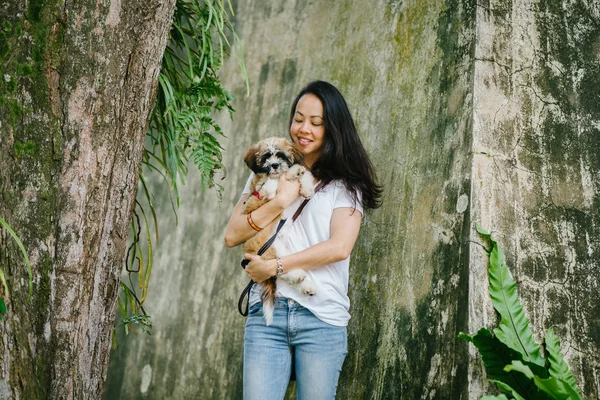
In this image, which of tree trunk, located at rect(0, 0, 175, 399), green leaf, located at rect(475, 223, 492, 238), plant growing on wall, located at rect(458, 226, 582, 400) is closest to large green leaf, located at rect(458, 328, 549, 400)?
plant growing on wall, located at rect(458, 226, 582, 400)

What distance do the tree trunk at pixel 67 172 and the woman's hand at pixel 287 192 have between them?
66 cm

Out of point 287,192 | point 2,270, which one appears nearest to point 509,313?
point 287,192

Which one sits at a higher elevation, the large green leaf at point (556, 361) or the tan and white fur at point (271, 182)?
the tan and white fur at point (271, 182)

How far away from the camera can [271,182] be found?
285 centimetres

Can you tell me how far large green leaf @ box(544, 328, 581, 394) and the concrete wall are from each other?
0.10 meters

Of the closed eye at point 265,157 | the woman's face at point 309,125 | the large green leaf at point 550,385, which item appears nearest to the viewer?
the large green leaf at point 550,385

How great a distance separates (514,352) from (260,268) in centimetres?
107

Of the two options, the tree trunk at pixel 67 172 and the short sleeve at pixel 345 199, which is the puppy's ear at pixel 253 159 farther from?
the tree trunk at pixel 67 172

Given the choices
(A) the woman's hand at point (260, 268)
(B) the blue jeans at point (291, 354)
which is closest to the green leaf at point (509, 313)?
(B) the blue jeans at point (291, 354)

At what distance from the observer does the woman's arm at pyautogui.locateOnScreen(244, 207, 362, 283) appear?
2.47 meters

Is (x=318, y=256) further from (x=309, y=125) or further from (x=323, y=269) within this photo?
(x=309, y=125)

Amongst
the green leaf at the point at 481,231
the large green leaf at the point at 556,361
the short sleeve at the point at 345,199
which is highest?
the short sleeve at the point at 345,199

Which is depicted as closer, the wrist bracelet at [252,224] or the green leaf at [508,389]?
the green leaf at [508,389]

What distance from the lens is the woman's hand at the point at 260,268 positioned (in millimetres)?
2488
